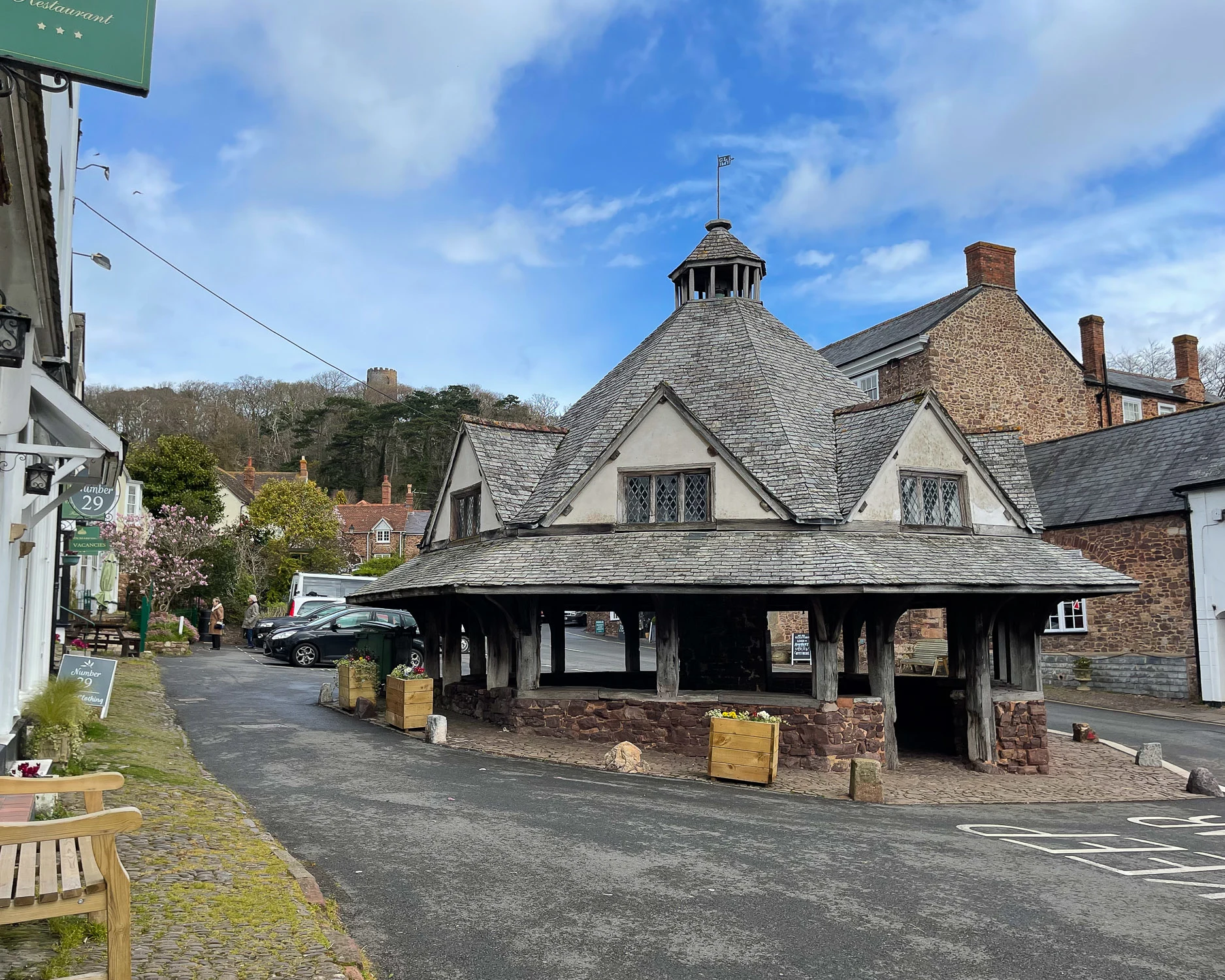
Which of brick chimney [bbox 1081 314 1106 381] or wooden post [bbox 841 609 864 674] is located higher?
brick chimney [bbox 1081 314 1106 381]

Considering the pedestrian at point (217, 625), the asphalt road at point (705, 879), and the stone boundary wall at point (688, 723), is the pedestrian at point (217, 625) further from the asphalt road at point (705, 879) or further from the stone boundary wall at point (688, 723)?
the asphalt road at point (705, 879)

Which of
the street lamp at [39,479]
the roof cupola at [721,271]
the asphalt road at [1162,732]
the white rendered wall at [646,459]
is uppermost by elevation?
the roof cupola at [721,271]

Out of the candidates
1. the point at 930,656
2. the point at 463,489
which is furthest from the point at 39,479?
the point at 930,656

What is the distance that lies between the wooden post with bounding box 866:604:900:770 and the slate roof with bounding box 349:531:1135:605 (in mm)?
981

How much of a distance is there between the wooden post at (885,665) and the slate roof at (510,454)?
617cm

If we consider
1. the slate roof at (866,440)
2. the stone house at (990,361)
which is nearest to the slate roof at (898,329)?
the stone house at (990,361)

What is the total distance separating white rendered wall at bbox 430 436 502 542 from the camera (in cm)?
1628

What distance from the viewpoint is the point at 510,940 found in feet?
18.1

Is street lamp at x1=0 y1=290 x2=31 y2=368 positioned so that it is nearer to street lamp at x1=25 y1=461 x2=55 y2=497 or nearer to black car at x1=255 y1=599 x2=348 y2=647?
street lamp at x1=25 y1=461 x2=55 y2=497

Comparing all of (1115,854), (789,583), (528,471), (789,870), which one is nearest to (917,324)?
(528,471)

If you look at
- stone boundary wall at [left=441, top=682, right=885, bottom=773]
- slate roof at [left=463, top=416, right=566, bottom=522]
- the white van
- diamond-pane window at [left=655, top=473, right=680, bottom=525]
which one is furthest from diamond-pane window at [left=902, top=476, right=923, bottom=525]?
the white van

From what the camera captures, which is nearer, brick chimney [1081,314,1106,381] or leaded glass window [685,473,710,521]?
leaded glass window [685,473,710,521]

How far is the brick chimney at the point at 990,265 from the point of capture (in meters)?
32.9

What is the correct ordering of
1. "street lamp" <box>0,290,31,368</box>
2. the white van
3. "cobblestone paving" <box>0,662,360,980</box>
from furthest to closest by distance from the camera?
the white van < "street lamp" <box>0,290,31,368</box> < "cobblestone paving" <box>0,662,360,980</box>
